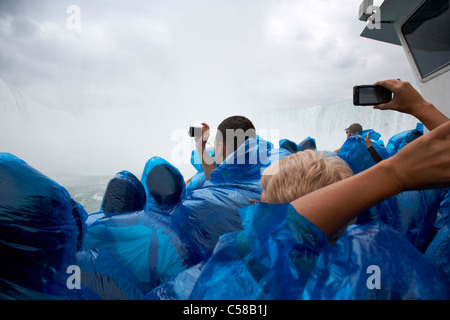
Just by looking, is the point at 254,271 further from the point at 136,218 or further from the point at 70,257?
the point at 136,218

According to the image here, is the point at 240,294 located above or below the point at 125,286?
above

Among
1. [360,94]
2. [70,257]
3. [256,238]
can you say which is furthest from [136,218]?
[360,94]

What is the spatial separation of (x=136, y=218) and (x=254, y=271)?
2.81 ft

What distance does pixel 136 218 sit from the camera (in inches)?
49.3

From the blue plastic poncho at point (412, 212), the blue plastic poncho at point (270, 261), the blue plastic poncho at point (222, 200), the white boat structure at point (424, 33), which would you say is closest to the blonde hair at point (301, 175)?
the blue plastic poncho at point (270, 261)

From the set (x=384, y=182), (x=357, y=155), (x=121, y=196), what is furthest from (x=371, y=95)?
(x=121, y=196)

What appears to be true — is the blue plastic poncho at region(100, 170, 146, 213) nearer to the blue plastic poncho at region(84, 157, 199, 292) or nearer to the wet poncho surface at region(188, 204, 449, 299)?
the blue plastic poncho at region(84, 157, 199, 292)

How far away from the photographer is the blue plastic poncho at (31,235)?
28.7 inches

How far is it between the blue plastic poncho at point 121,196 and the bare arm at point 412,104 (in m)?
1.30

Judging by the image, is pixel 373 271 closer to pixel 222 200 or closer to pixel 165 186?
pixel 222 200

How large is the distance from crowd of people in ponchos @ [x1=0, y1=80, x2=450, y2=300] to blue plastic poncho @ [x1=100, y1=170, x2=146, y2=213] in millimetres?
19

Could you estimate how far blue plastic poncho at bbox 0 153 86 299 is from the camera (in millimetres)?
729

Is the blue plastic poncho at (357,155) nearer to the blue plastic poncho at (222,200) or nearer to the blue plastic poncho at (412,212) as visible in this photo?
the blue plastic poncho at (412,212)

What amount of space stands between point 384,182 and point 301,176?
0.60 ft
